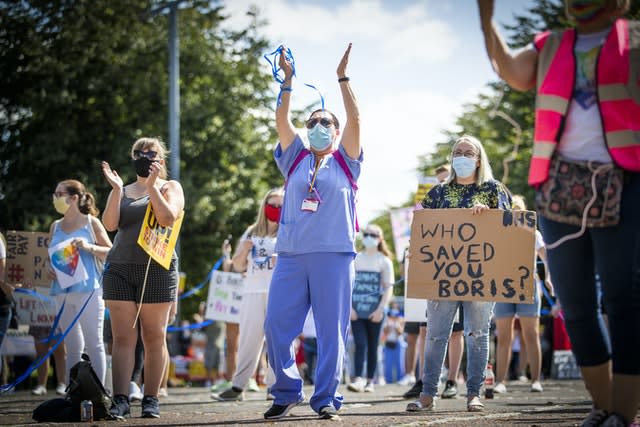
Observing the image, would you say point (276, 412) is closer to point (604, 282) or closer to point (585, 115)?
point (604, 282)

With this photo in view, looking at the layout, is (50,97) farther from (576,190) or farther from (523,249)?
(576,190)

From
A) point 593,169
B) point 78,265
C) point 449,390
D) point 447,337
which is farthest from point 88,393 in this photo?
point 449,390

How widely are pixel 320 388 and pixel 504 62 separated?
294cm

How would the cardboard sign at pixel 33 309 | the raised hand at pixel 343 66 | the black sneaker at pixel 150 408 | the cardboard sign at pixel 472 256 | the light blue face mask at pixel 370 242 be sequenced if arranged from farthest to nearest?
the cardboard sign at pixel 33 309
the light blue face mask at pixel 370 242
the cardboard sign at pixel 472 256
the black sneaker at pixel 150 408
the raised hand at pixel 343 66

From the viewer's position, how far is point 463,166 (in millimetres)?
7965

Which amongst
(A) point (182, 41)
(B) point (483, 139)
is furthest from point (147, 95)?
(B) point (483, 139)

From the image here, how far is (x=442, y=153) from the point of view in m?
38.7

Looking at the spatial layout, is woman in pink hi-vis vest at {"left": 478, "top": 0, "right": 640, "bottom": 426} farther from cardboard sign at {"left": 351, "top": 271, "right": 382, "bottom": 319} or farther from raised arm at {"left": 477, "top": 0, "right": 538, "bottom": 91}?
cardboard sign at {"left": 351, "top": 271, "right": 382, "bottom": 319}

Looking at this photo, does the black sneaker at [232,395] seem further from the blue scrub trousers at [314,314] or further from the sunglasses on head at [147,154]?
the sunglasses on head at [147,154]

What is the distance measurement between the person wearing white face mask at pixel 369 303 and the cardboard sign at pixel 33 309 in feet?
13.9

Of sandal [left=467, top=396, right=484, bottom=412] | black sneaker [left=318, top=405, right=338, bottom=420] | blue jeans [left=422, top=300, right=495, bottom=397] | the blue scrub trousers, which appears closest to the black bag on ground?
the blue scrub trousers

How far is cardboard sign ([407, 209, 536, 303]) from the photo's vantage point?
739 centimetres

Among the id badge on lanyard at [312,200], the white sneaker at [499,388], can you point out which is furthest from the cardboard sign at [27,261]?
the white sneaker at [499,388]

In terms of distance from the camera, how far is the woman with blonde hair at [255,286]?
33.3 feet
